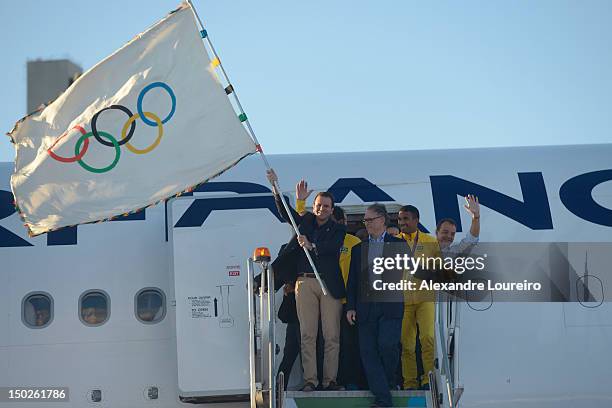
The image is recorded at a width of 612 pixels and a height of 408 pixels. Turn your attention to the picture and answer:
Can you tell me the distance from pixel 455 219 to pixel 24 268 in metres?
4.63

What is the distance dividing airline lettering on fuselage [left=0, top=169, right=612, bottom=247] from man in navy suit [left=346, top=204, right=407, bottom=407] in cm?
125

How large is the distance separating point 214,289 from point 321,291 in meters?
1.32

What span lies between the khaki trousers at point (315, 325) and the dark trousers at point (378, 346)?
0.93ft

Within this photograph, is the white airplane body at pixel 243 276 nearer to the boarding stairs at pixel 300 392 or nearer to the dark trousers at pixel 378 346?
the boarding stairs at pixel 300 392

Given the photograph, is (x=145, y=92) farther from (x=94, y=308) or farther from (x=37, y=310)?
(x=37, y=310)

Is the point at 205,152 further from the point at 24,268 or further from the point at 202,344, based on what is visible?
the point at 24,268

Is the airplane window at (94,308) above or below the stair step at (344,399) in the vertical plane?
above

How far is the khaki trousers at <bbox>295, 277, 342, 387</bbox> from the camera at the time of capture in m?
9.94

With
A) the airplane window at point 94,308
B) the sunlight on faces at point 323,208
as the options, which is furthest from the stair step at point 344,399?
the airplane window at point 94,308

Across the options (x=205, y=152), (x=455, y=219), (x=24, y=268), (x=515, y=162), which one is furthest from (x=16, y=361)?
(x=515, y=162)

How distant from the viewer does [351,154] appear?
11.8m

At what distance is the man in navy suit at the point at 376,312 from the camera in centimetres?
973

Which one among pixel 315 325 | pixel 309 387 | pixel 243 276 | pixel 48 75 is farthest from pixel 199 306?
pixel 48 75

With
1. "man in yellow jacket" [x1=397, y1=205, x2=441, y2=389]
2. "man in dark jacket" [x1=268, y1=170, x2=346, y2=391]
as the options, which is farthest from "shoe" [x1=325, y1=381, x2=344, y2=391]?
"man in yellow jacket" [x1=397, y1=205, x2=441, y2=389]
